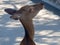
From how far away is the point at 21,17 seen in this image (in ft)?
2.47

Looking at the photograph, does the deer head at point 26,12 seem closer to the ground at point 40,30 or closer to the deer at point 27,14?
the deer at point 27,14

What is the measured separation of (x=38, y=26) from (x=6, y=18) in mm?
1178

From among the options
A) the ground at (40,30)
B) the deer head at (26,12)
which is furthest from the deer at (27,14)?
the ground at (40,30)

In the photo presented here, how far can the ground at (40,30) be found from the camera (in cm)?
421

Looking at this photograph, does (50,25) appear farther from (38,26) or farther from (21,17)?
(21,17)

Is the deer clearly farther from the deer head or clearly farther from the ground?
the ground

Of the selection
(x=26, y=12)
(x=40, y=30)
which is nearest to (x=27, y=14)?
(x=26, y=12)

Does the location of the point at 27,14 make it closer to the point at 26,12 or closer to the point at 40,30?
the point at 26,12

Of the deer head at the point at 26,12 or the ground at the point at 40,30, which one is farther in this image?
the ground at the point at 40,30

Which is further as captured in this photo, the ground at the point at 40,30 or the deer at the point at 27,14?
the ground at the point at 40,30

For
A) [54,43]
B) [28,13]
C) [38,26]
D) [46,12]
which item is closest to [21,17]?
[28,13]

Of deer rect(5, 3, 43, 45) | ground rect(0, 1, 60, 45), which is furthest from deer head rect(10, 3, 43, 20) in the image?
ground rect(0, 1, 60, 45)

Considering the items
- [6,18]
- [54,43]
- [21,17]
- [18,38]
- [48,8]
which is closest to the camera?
[21,17]

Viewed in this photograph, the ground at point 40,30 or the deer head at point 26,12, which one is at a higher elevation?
the deer head at point 26,12
